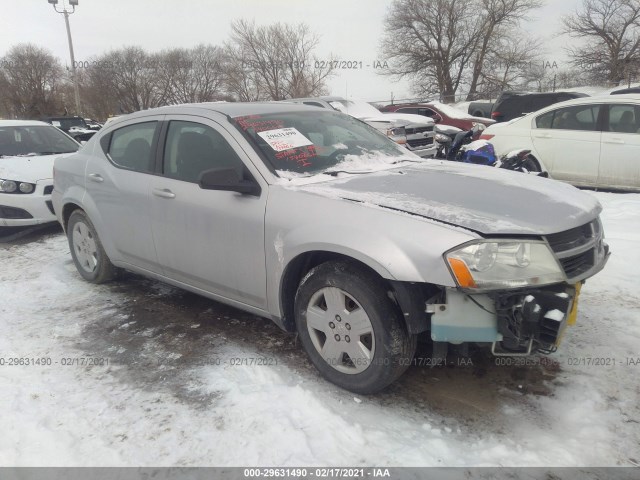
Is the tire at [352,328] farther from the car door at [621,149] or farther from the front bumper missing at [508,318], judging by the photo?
the car door at [621,149]

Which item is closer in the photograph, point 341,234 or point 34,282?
point 341,234

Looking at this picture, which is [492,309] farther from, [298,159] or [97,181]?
[97,181]

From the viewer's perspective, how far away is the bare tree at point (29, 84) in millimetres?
54625

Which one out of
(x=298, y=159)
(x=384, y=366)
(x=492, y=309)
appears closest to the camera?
(x=492, y=309)

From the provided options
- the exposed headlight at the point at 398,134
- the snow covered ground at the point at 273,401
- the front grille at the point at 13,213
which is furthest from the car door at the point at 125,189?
the exposed headlight at the point at 398,134

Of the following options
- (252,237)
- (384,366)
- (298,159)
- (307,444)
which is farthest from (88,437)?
(298,159)

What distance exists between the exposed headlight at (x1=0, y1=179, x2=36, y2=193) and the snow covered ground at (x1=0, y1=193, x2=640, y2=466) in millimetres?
2884

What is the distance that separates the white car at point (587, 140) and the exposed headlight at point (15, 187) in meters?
6.94

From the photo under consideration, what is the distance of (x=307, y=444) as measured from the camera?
2373 millimetres

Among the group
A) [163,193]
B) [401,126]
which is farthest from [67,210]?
[401,126]

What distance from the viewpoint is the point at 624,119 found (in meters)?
7.07

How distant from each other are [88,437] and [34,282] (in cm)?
289

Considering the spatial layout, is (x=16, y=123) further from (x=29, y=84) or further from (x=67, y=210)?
(x=29, y=84)

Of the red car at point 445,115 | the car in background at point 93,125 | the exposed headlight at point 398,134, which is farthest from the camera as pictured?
the car in background at point 93,125
